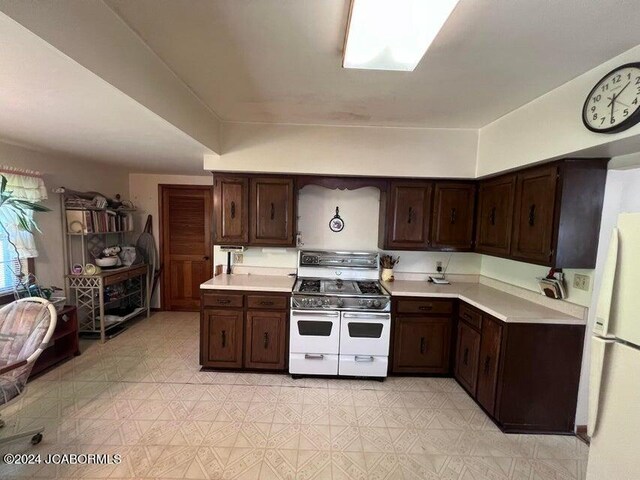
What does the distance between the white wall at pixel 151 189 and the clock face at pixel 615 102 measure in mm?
4231

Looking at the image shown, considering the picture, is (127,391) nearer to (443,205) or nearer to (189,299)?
(189,299)

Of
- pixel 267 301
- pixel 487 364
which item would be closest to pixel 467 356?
pixel 487 364

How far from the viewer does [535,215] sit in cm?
212

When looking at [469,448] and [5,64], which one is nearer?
[5,64]

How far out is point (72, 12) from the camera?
3.55 ft

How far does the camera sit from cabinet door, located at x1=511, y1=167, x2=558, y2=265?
1984 mm

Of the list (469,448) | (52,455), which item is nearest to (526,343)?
(469,448)

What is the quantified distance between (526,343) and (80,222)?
15.3 feet

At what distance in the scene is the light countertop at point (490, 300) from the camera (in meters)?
2.03

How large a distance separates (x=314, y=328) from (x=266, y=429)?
89 centimetres

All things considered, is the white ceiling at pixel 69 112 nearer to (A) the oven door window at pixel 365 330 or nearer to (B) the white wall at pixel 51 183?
(B) the white wall at pixel 51 183

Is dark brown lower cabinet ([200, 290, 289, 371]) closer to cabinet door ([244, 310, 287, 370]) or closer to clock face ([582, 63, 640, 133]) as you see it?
cabinet door ([244, 310, 287, 370])

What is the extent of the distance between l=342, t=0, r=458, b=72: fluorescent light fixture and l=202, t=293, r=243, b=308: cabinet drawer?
86.0 inches

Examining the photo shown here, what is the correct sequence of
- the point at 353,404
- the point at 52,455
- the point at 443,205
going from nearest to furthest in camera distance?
the point at 52,455
the point at 353,404
the point at 443,205
